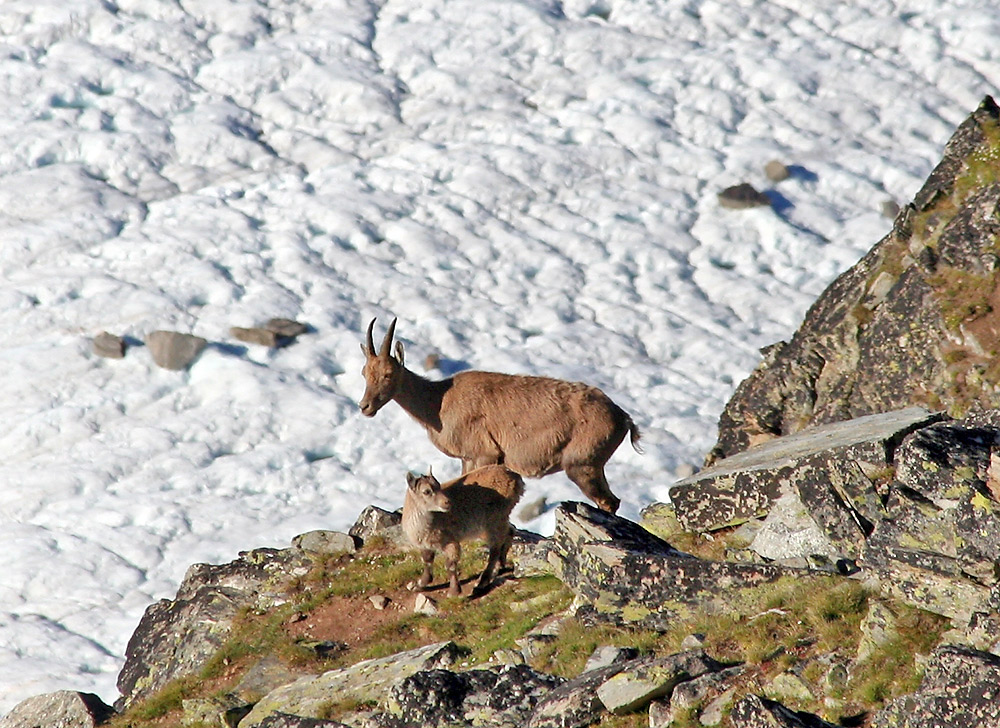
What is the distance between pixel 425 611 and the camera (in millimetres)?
14016

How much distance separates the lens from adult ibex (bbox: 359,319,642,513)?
16.4 meters

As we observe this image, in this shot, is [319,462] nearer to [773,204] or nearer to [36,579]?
[36,579]

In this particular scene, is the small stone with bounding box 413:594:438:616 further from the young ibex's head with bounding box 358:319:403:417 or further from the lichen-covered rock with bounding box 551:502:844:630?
the young ibex's head with bounding box 358:319:403:417

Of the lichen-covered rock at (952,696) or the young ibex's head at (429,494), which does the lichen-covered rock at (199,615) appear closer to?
the young ibex's head at (429,494)

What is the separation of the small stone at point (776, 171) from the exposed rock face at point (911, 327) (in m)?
12.9

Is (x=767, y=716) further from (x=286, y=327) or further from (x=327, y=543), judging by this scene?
(x=286, y=327)

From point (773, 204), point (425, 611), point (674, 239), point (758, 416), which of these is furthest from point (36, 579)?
point (773, 204)

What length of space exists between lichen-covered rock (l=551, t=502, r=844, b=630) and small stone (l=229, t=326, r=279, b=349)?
16326mm

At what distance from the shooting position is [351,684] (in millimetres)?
11820

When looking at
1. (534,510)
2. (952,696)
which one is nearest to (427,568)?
(952,696)

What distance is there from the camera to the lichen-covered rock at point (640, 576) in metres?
11.1

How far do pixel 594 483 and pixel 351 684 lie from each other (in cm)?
571

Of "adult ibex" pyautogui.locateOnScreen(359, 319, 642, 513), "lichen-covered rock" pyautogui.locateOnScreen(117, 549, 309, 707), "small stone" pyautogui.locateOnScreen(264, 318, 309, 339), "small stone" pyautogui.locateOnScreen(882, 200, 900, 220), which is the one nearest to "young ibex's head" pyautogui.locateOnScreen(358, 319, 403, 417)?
"adult ibex" pyautogui.locateOnScreen(359, 319, 642, 513)

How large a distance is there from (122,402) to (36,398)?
194 centimetres
